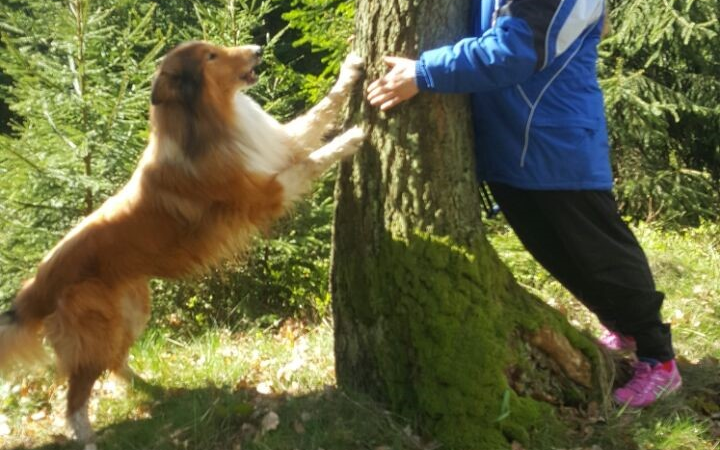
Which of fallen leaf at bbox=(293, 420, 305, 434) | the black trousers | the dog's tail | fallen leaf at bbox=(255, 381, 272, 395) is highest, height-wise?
the black trousers

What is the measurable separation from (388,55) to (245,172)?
99cm

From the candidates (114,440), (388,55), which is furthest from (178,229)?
(388,55)

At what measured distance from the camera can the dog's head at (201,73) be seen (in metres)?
4.02

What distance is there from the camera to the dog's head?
13.2 feet

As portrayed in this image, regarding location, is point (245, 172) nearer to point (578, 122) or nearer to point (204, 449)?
point (204, 449)

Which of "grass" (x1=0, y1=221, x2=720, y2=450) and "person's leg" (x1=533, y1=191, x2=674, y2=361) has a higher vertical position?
"person's leg" (x1=533, y1=191, x2=674, y2=361)

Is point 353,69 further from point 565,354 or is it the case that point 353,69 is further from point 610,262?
point 565,354

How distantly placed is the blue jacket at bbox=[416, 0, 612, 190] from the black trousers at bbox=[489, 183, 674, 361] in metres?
0.11

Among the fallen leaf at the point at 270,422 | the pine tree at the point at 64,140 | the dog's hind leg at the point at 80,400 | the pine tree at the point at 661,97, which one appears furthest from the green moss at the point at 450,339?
the pine tree at the point at 661,97

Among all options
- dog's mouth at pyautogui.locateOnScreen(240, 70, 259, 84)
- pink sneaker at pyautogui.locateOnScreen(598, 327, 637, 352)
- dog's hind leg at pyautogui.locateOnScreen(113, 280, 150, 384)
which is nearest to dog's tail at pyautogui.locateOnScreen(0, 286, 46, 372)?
dog's hind leg at pyautogui.locateOnScreen(113, 280, 150, 384)

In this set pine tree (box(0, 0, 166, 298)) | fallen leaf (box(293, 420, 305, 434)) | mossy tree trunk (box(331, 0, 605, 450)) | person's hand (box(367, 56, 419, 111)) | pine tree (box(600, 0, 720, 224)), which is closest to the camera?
person's hand (box(367, 56, 419, 111))

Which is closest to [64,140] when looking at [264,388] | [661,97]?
[264,388]

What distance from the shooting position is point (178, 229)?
4102 mm

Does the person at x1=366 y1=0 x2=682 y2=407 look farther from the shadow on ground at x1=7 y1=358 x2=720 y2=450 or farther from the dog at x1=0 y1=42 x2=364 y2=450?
the dog at x1=0 y1=42 x2=364 y2=450
